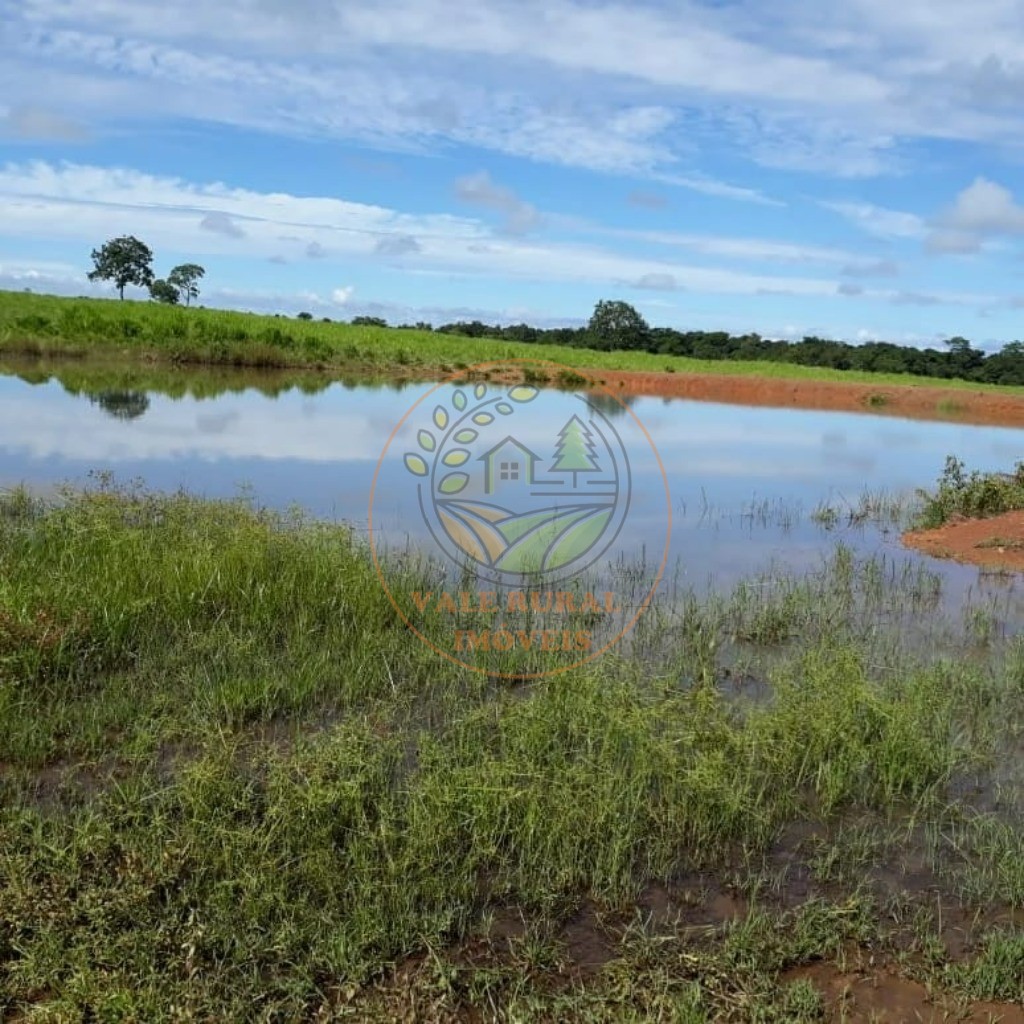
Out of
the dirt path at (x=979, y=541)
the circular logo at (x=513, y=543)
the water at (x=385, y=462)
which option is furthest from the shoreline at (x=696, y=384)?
the dirt path at (x=979, y=541)

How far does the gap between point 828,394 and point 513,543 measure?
29.5 metres

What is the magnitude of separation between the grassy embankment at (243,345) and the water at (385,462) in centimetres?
471

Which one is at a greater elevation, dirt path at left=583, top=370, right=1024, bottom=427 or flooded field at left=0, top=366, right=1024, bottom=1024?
dirt path at left=583, top=370, right=1024, bottom=427

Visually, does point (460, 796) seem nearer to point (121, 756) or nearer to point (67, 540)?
point (121, 756)

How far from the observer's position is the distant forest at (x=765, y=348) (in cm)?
4694

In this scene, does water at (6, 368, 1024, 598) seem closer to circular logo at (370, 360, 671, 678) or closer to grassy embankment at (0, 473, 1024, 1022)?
circular logo at (370, 360, 671, 678)

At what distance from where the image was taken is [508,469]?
10.7 metres

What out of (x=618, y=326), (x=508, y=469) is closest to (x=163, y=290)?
(x=618, y=326)

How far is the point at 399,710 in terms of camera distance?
4523 millimetres

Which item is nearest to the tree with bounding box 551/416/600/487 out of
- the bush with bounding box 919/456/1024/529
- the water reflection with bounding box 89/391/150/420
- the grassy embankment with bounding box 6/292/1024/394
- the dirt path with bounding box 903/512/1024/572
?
the dirt path with bounding box 903/512/1024/572

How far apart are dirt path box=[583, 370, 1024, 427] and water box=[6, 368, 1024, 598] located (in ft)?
30.4

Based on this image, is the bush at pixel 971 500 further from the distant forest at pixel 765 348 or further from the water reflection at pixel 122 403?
the distant forest at pixel 765 348

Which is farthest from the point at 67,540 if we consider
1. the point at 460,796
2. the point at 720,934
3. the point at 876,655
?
the point at 876,655

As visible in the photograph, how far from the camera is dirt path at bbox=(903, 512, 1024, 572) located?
8922mm
